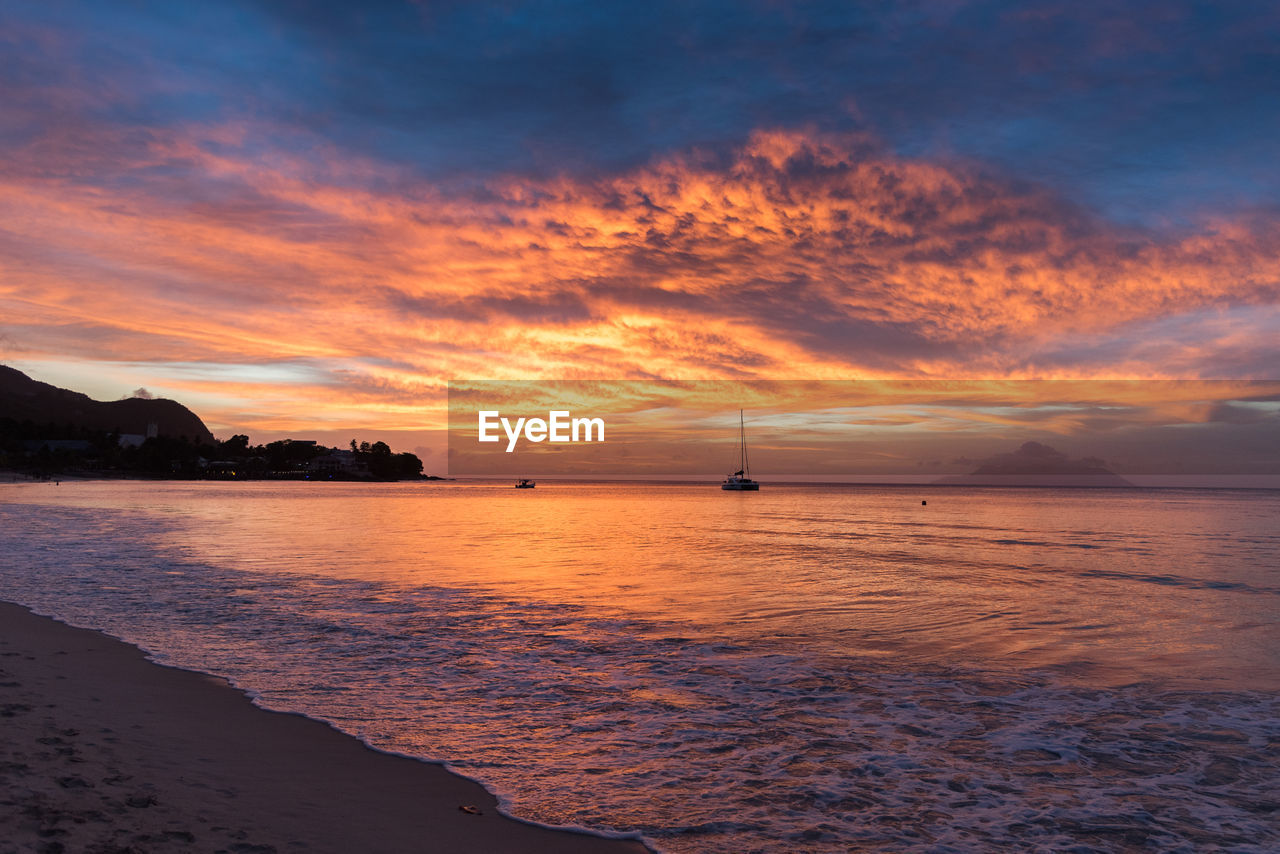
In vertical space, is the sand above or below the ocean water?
above

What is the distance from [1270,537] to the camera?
55625 mm

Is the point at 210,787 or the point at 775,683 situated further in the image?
the point at 775,683

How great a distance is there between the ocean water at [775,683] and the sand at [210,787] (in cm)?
54

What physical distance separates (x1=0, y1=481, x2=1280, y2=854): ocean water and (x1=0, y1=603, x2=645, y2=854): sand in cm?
54

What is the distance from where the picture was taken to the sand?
5965mm

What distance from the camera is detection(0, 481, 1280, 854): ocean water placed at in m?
7.37

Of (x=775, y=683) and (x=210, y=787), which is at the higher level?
(x=210, y=787)

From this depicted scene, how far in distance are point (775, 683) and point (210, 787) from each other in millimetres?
8321

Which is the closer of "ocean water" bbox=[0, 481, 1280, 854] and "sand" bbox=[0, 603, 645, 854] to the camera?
"sand" bbox=[0, 603, 645, 854]

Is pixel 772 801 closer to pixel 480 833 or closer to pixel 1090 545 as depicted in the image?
pixel 480 833

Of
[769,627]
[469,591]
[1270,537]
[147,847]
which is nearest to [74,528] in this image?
[469,591]

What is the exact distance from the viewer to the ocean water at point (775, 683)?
7371mm

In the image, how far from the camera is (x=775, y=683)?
40.2 feet

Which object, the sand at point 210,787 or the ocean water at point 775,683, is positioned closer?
the sand at point 210,787
